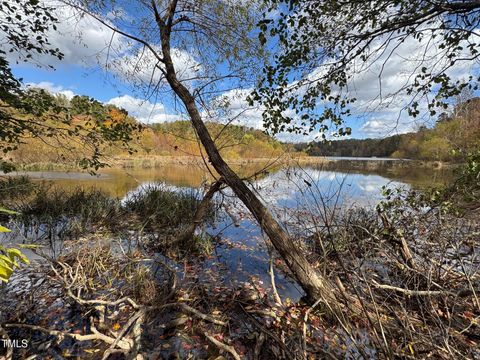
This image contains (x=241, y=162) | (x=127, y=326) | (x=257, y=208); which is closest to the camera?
(x=127, y=326)

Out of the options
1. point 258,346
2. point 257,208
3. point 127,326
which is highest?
point 257,208

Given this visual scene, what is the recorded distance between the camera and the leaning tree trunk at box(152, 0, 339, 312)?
289 cm

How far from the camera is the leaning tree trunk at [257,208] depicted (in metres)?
2.89

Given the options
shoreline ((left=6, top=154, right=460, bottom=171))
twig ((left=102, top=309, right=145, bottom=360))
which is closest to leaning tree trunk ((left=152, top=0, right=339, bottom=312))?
shoreline ((left=6, top=154, right=460, bottom=171))

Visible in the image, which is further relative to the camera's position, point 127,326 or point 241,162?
point 241,162

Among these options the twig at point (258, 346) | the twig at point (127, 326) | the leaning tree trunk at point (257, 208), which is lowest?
the twig at point (258, 346)

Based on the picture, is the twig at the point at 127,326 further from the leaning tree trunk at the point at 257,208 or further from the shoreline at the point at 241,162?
the shoreline at the point at 241,162

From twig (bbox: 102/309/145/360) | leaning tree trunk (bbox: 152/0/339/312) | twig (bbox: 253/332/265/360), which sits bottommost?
twig (bbox: 253/332/265/360)

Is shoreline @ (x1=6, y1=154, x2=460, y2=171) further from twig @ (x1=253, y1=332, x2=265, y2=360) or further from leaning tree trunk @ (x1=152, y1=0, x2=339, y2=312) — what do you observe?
twig @ (x1=253, y1=332, x2=265, y2=360)

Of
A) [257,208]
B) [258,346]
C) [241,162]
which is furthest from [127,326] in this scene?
[241,162]

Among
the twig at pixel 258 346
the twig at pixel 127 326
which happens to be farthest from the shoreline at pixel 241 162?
the twig at pixel 127 326

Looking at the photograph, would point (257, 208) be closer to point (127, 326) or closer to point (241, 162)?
point (127, 326)

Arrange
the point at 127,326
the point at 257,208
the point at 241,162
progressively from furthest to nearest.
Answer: the point at 241,162 → the point at 257,208 → the point at 127,326

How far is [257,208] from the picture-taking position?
10.6ft
